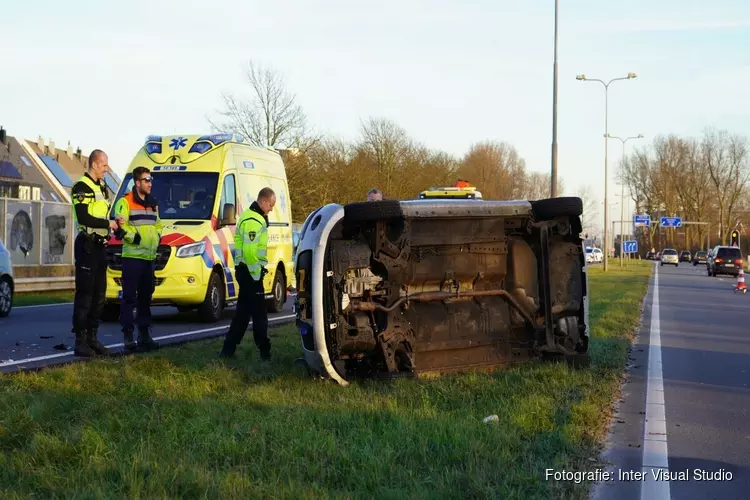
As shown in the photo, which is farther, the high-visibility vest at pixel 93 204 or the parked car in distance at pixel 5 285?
the parked car in distance at pixel 5 285

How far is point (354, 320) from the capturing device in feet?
25.2

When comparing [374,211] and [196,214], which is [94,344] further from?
[196,214]

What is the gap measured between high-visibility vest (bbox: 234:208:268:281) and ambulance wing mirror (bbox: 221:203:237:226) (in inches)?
145

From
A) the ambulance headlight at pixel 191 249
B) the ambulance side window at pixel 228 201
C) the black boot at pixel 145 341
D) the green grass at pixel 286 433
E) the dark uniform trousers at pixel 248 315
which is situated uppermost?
the ambulance side window at pixel 228 201

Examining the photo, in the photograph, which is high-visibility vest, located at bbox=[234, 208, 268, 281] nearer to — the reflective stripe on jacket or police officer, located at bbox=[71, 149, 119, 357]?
the reflective stripe on jacket

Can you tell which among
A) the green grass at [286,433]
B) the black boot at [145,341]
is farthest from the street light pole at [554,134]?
the green grass at [286,433]

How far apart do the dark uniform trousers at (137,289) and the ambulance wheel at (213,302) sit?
384 cm

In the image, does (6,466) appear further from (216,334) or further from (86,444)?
(216,334)

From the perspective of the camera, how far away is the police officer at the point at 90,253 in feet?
30.7

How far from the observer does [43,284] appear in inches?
897

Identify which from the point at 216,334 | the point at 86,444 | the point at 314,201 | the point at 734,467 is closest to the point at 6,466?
the point at 86,444

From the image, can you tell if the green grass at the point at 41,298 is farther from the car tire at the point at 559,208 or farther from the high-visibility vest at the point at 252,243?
the car tire at the point at 559,208

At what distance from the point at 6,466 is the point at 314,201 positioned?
118 ft

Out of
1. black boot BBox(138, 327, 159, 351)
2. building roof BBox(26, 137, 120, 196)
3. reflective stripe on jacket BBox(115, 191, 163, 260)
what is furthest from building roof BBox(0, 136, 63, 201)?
black boot BBox(138, 327, 159, 351)
